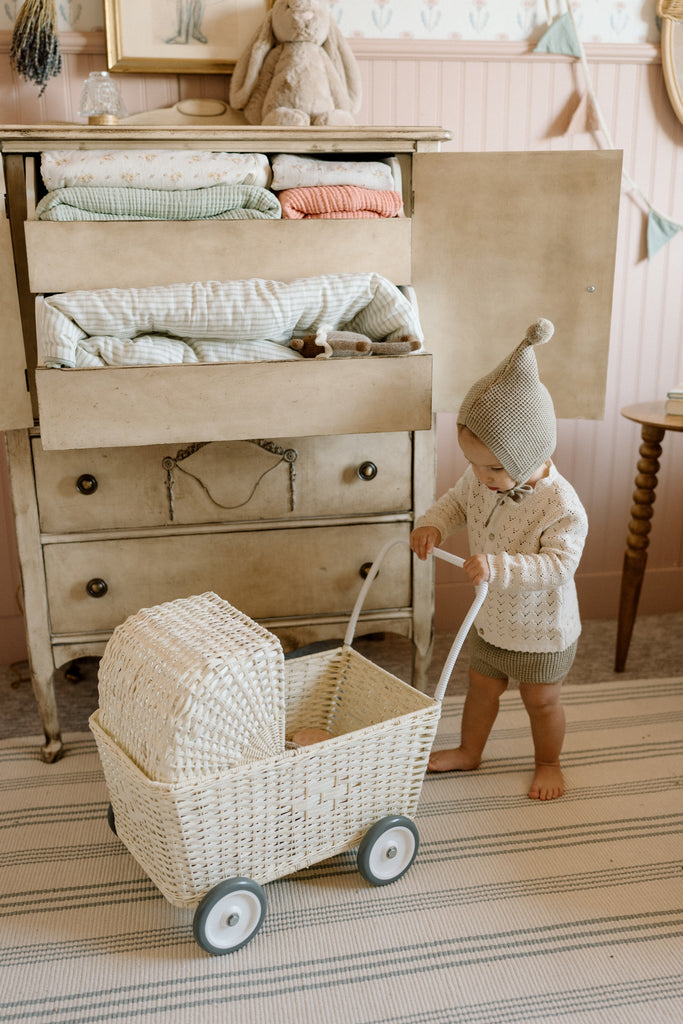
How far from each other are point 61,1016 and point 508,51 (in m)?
2.36

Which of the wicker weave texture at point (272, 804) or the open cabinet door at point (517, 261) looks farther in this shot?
the open cabinet door at point (517, 261)

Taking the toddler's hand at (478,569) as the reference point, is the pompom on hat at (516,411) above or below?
above

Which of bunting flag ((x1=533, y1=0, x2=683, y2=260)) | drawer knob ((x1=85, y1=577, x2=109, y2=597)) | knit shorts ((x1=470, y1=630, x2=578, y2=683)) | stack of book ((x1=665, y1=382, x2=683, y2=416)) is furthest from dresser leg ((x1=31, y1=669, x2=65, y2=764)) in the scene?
bunting flag ((x1=533, y1=0, x2=683, y2=260))

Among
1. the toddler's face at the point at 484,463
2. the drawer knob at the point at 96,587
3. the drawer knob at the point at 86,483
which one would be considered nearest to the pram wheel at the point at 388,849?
the toddler's face at the point at 484,463

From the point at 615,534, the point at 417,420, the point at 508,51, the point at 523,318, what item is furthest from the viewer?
the point at 615,534

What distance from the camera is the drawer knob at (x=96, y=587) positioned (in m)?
1.83

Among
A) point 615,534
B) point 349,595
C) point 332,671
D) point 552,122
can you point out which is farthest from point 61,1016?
point 552,122

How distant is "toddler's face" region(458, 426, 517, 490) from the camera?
155 cm

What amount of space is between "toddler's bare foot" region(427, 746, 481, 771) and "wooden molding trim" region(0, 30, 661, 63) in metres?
1.74

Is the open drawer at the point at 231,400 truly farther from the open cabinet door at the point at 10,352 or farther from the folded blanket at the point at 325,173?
the folded blanket at the point at 325,173

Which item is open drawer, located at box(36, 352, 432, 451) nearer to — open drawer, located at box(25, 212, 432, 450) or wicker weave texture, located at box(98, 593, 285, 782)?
open drawer, located at box(25, 212, 432, 450)

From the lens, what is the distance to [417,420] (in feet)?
5.30

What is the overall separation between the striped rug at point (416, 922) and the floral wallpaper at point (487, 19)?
185 cm

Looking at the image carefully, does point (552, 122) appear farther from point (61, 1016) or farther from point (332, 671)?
point (61, 1016)
